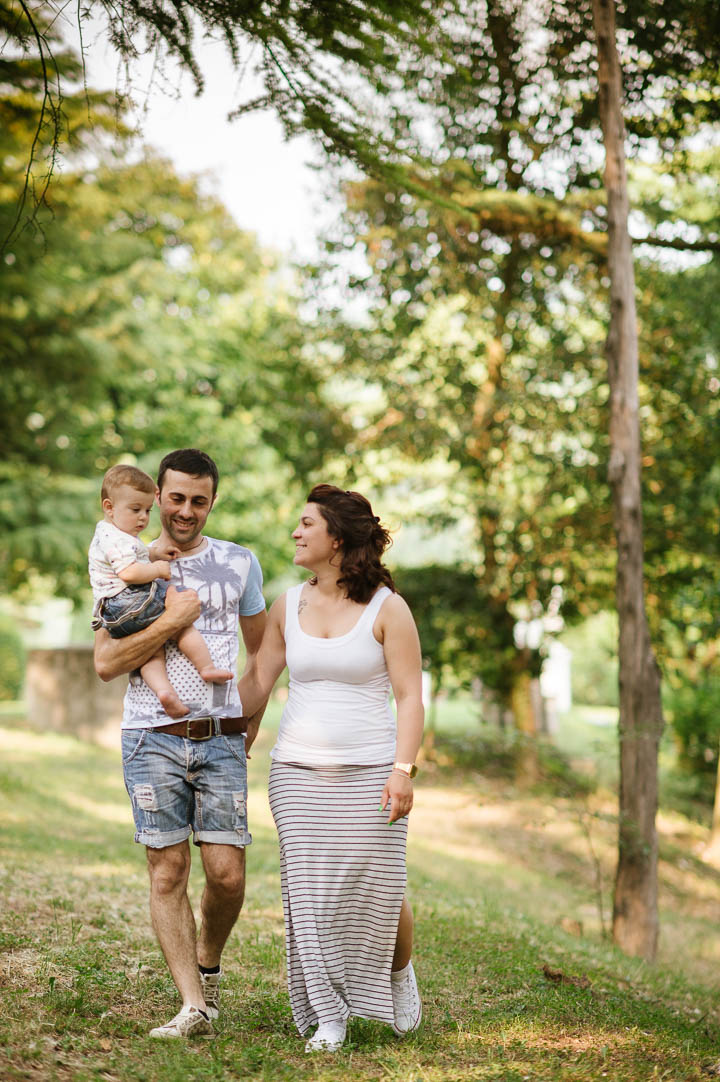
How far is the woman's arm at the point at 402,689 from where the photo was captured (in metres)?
4.01

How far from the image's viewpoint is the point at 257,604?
4.56 m

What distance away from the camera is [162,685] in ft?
13.3

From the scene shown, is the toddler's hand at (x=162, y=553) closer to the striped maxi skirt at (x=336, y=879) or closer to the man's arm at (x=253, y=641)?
the man's arm at (x=253, y=641)

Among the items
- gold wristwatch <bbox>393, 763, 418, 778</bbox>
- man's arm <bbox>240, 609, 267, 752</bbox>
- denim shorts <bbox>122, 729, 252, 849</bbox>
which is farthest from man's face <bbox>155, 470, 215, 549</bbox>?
gold wristwatch <bbox>393, 763, 418, 778</bbox>

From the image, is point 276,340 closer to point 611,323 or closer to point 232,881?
point 611,323

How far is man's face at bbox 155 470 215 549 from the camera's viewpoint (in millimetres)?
4219

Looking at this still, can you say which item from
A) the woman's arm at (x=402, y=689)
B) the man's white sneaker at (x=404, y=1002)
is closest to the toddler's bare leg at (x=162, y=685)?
the woman's arm at (x=402, y=689)

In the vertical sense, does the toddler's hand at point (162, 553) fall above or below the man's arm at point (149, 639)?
above

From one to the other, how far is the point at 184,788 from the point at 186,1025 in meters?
0.86

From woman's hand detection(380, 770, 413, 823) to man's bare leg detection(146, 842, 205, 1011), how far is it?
787mm

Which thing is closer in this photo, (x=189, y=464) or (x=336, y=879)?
(x=336, y=879)

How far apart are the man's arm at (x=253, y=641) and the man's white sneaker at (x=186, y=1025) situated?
1045 millimetres

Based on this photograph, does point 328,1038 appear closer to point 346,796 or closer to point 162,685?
point 346,796

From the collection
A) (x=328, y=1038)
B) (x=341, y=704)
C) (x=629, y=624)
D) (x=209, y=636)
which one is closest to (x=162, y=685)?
(x=209, y=636)
